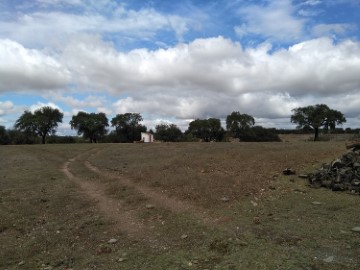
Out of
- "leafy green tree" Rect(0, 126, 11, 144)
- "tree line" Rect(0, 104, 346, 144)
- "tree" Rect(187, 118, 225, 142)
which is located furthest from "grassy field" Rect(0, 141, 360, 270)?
"tree" Rect(187, 118, 225, 142)

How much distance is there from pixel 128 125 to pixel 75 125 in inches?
564

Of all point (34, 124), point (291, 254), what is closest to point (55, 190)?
point (291, 254)

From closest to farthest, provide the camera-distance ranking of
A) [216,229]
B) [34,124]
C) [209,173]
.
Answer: [216,229] → [209,173] → [34,124]

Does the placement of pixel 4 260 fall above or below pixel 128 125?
below

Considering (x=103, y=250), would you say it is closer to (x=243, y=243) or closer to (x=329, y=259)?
(x=243, y=243)

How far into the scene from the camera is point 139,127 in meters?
91.4

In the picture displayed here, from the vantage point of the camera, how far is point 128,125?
300 feet

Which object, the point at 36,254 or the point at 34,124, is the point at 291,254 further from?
the point at 34,124

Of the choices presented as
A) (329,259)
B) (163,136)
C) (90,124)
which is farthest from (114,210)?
(163,136)

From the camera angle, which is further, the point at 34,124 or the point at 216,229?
the point at 34,124

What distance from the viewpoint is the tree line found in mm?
68438

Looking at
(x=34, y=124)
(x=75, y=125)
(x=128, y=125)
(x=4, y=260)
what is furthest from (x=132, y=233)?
(x=128, y=125)

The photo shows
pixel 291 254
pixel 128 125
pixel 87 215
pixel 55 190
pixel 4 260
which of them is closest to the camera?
pixel 291 254

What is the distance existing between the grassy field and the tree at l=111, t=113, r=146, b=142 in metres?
73.6
